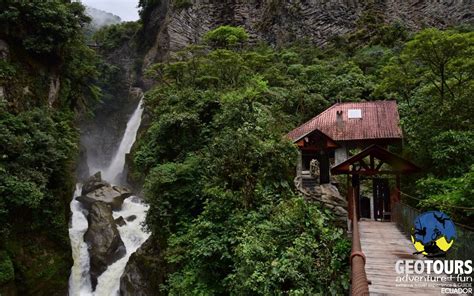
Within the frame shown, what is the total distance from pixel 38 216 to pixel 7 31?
9.24m

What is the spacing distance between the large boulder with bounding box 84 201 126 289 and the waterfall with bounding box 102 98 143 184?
1495cm

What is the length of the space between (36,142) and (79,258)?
6.91m

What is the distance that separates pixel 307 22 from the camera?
3769 cm

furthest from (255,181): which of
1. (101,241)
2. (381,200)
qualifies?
(101,241)

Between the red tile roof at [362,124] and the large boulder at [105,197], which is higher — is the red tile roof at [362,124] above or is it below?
above

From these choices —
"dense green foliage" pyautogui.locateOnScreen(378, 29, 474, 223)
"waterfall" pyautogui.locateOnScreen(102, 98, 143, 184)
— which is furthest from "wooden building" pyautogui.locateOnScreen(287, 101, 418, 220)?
"waterfall" pyautogui.locateOnScreen(102, 98, 143, 184)

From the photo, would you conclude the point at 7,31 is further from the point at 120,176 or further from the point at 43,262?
the point at 120,176

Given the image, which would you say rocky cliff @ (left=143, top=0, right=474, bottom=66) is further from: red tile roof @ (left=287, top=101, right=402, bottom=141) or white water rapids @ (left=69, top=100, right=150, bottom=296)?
red tile roof @ (left=287, top=101, right=402, bottom=141)

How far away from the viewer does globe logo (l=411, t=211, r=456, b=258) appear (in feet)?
18.8

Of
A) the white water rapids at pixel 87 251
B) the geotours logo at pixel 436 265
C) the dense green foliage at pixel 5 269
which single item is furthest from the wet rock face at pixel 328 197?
the dense green foliage at pixel 5 269

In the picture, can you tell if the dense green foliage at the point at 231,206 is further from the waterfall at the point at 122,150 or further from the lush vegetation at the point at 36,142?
the waterfall at the point at 122,150

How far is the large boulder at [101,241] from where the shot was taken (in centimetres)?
1660

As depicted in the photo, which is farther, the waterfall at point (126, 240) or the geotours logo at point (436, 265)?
the waterfall at point (126, 240)

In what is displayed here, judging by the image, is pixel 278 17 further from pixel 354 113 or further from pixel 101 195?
pixel 101 195
